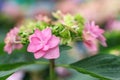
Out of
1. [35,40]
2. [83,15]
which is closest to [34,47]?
[35,40]

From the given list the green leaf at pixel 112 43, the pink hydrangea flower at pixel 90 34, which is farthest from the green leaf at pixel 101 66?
the green leaf at pixel 112 43

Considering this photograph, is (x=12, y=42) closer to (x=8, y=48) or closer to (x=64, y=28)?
(x=8, y=48)

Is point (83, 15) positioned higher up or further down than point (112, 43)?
higher up

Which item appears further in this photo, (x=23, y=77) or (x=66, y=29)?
(x=23, y=77)

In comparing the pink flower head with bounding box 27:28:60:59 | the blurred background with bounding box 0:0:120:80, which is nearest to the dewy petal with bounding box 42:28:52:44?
the pink flower head with bounding box 27:28:60:59

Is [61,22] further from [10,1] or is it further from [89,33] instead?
[10,1]

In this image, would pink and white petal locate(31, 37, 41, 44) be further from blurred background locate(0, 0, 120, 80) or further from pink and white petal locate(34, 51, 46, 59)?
blurred background locate(0, 0, 120, 80)

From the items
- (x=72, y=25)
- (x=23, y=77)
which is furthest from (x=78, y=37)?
(x=23, y=77)
